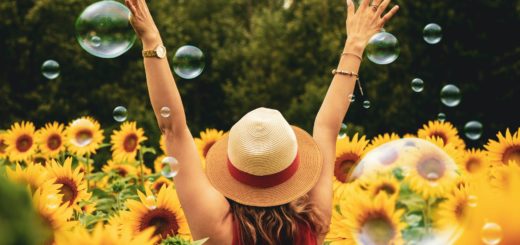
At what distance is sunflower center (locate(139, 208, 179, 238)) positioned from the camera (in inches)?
114

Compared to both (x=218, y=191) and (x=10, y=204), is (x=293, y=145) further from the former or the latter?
(x=10, y=204)

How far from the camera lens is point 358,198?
220cm

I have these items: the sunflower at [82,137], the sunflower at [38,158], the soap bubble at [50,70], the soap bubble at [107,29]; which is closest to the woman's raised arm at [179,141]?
the soap bubble at [107,29]

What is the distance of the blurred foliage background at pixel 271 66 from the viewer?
40.9 feet

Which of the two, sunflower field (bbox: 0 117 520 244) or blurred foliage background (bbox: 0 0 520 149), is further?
blurred foliage background (bbox: 0 0 520 149)

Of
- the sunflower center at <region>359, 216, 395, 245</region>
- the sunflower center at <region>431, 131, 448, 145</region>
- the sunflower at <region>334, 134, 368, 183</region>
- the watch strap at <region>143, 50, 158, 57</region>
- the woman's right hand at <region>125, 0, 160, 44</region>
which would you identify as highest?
the sunflower center at <region>431, 131, 448, 145</region>

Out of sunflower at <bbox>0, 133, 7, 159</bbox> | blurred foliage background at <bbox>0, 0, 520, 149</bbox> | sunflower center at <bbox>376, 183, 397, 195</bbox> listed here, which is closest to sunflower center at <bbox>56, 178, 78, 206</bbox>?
sunflower center at <bbox>376, 183, 397, 195</bbox>

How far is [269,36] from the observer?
24.1 meters

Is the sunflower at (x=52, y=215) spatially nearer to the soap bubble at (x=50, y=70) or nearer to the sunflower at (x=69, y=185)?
the sunflower at (x=69, y=185)

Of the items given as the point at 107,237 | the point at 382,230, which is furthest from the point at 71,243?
the point at 382,230

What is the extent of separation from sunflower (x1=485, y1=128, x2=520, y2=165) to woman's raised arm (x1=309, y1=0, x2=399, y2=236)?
1353mm

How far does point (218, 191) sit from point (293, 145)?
317mm

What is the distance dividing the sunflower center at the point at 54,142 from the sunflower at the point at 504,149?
125 inches

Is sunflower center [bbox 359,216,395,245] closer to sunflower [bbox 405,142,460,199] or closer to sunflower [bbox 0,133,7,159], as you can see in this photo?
sunflower [bbox 405,142,460,199]
